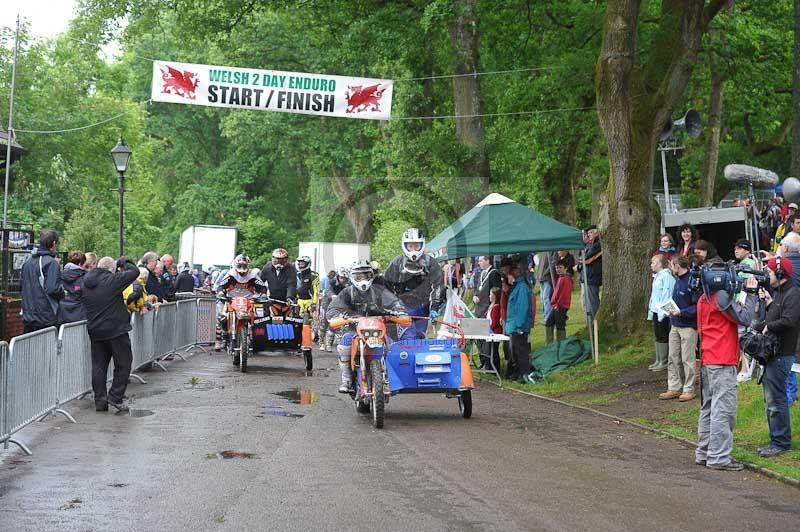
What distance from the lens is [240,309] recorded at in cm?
2178

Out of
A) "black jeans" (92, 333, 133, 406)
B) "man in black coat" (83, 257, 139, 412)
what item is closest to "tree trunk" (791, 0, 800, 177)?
"man in black coat" (83, 257, 139, 412)

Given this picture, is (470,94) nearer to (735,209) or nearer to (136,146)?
(735,209)

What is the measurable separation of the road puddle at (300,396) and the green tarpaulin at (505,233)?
415 cm

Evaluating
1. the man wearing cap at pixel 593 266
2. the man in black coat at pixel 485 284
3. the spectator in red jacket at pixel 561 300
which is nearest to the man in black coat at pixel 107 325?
the man in black coat at pixel 485 284

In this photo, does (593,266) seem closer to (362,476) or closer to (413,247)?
(413,247)

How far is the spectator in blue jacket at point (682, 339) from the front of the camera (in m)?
15.6

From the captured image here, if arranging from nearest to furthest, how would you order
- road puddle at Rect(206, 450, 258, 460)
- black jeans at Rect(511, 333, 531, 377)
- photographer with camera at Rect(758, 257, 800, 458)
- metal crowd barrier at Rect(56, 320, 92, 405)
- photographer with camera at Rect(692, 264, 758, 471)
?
road puddle at Rect(206, 450, 258, 460) < photographer with camera at Rect(692, 264, 758, 471) < photographer with camera at Rect(758, 257, 800, 458) < metal crowd barrier at Rect(56, 320, 92, 405) < black jeans at Rect(511, 333, 531, 377)

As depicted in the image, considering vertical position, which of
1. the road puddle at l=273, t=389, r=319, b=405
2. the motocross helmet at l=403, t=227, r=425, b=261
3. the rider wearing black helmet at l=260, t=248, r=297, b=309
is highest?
the motocross helmet at l=403, t=227, r=425, b=261

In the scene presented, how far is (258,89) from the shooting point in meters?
24.0

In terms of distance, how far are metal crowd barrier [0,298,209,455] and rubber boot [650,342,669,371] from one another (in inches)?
314

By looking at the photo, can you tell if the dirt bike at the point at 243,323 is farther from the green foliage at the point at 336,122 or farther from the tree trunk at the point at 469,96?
the tree trunk at the point at 469,96

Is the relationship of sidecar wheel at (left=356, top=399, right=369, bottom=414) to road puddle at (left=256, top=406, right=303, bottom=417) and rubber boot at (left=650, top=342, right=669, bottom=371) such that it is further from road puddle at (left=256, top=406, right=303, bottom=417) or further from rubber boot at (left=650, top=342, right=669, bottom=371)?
rubber boot at (left=650, top=342, right=669, bottom=371)

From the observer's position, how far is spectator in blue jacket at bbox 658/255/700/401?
15.6 meters

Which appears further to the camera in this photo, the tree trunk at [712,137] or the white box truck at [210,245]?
the white box truck at [210,245]
